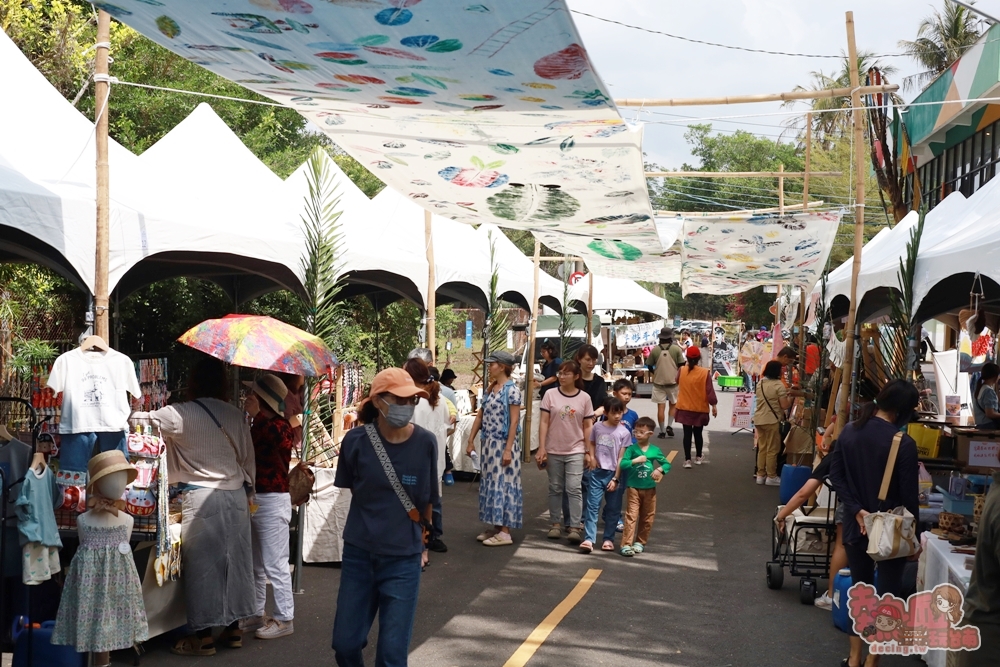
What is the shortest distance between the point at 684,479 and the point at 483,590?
6691 millimetres

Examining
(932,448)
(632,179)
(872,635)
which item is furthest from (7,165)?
(932,448)

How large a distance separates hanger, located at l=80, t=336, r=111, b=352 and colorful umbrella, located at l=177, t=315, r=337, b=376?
1299 millimetres

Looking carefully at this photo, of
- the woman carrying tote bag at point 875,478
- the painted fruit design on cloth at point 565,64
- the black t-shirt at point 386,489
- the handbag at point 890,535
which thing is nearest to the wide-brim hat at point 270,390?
the black t-shirt at point 386,489

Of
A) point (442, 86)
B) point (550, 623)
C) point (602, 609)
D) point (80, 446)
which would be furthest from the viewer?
point (80, 446)

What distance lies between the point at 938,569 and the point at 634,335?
99.8ft

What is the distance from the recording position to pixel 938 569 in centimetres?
610

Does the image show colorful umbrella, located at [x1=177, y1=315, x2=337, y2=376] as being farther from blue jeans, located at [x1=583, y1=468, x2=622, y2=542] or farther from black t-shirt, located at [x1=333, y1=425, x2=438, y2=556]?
→ blue jeans, located at [x1=583, y1=468, x2=622, y2=542]

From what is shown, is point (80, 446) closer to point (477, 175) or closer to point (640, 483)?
point (477, 175)

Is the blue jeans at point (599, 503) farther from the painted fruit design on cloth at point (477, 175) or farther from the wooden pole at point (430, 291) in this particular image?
the wooden pole at point (430, 291)

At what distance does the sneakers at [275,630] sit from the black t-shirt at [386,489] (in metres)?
2.05

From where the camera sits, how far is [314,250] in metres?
10.6

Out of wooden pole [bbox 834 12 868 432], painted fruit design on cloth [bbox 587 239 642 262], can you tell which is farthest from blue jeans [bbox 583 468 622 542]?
painted fruit design on cloth [bbox 587 239 642 262]

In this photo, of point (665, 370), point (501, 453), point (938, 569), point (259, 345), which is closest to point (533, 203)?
point (501, 453)

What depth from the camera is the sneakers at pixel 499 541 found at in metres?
9.58
